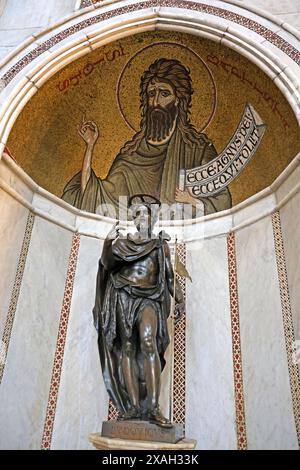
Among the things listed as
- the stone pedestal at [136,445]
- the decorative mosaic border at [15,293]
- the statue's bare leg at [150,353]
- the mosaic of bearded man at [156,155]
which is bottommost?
the stone pedestal at [136,445]

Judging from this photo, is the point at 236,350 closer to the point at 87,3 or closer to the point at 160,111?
the point at 160,111

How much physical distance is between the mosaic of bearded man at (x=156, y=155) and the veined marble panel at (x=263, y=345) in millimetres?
761

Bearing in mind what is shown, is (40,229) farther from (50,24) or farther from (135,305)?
(50,24)

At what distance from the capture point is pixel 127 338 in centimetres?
365

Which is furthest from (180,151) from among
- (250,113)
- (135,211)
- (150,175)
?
(135,211)

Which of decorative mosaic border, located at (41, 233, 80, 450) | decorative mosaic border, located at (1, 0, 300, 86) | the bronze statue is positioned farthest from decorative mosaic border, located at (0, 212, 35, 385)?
decorative mosaic border, located at (1, 0, 300, 86)

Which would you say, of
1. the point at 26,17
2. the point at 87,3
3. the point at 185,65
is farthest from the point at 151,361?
the point at 26,17

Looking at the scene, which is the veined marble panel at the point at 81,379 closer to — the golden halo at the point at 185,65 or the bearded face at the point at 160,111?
the bearded face at the point at 160,111

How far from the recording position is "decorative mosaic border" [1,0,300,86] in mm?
4199

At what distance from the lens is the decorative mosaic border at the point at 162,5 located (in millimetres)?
4199

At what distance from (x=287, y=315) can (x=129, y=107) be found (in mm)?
3134

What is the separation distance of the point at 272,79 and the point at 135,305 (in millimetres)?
2580

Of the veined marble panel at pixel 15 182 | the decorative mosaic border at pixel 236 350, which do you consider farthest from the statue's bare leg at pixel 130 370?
the veined marble panel at pixel 15 182

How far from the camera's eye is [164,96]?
5168 millimetres
